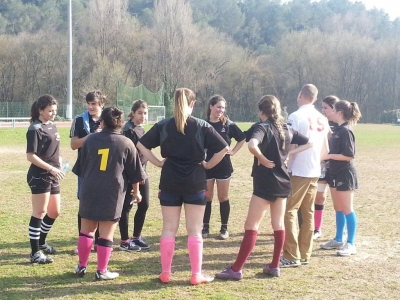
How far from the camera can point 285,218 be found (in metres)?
5.68

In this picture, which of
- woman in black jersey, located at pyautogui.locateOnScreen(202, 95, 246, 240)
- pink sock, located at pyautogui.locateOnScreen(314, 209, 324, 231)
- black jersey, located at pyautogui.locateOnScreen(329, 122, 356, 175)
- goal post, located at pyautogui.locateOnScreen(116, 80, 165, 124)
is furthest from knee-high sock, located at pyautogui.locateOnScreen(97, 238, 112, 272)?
goal post, located at pyautogui.locateOnScreen(116, 80, 165, 124)

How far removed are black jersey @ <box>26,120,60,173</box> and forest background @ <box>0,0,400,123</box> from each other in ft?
146

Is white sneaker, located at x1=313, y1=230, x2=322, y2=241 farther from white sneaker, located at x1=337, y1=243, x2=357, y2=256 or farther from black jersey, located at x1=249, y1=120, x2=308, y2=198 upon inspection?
black jersey, located at x1=249, y1=120, x2=308, y2=198

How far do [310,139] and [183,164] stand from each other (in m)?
1.69

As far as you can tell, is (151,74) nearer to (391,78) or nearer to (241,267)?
(391,78)

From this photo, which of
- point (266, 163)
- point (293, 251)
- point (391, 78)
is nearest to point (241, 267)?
point (293, 251)

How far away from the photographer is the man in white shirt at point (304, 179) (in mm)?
5703

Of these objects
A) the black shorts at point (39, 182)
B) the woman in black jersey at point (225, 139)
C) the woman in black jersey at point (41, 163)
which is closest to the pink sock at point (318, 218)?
the woman in black jersey at point (225, 139)

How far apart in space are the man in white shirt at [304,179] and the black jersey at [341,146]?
0.47 metres

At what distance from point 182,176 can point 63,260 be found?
1.99 metres

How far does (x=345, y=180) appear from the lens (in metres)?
6.25

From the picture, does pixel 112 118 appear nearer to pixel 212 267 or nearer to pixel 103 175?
pixel 103 175

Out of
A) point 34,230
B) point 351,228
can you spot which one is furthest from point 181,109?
point 351,228

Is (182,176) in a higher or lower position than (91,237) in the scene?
higher
